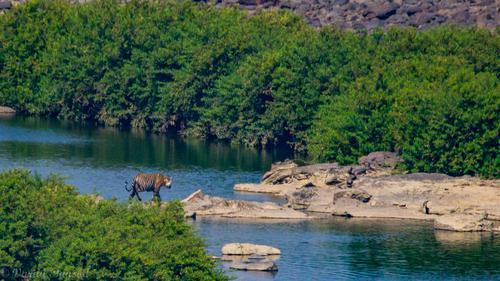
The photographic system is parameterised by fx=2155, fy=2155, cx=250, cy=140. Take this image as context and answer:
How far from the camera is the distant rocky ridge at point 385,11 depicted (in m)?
132

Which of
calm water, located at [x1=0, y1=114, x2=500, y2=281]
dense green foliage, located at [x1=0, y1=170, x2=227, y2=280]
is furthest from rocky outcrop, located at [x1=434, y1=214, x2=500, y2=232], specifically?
dense green foliage, located at [x1=0, y1=170, x2=227, y2=280]

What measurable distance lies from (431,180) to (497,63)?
18.8 m

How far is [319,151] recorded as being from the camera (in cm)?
9250

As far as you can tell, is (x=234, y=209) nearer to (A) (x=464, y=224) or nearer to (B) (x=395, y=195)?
(B) (x=395, y=195)

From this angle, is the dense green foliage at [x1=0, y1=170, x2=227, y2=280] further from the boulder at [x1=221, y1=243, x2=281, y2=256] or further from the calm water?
the boulder at [x1=221, y1=243, x2=281, y2=256]

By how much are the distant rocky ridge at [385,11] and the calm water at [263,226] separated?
99.0ft

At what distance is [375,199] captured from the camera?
8300 cm

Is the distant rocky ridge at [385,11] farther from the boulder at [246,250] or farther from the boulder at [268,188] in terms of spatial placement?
the boulder at [246,250]

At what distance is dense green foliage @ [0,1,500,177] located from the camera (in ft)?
292

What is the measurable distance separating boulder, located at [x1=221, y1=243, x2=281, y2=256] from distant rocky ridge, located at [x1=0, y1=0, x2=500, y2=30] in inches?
2226

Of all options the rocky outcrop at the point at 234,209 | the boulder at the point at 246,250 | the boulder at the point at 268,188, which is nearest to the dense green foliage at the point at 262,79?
the boulder at the point at 268,188

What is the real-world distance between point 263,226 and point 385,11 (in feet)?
183

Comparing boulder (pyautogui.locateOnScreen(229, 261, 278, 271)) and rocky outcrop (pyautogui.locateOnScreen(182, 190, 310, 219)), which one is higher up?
rocky outcrop (pyautogui.locateOnScreen(182, 190, 310, 219))

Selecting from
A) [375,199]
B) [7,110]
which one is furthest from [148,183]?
[7,110]
